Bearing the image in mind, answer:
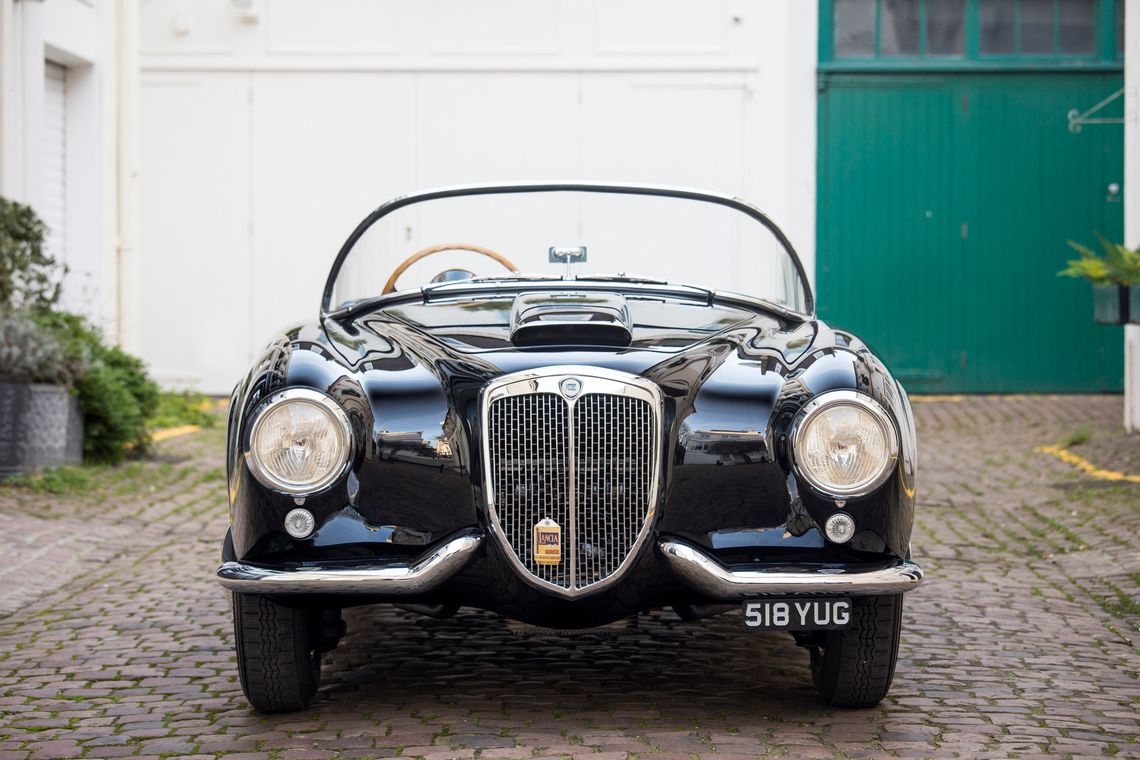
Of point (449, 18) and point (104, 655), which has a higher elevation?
point (449, 18)

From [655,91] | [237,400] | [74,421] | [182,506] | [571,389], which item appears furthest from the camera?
[655,91]

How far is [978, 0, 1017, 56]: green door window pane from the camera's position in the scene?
14086 millimetres

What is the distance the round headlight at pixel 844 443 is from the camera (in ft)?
12.4

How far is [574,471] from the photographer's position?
377 centimetres

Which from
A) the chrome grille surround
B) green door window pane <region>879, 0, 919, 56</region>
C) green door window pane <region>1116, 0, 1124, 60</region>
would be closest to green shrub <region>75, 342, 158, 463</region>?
the chrome grille surround

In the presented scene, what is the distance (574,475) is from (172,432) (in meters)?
8.31

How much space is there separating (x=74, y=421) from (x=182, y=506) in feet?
4.20

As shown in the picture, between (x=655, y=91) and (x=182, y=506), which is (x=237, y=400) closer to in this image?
(x=182, y=506)

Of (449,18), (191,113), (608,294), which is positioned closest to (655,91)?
(449,18)

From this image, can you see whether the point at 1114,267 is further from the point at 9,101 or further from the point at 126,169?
the point at 126,169

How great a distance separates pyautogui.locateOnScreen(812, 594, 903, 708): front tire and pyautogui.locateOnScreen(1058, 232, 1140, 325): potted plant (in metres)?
6.28

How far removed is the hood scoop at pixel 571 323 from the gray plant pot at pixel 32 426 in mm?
4822

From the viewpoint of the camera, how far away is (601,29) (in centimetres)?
1434

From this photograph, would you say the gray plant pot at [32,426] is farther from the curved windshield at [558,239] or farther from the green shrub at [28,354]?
the curved windshield at [558,239]
